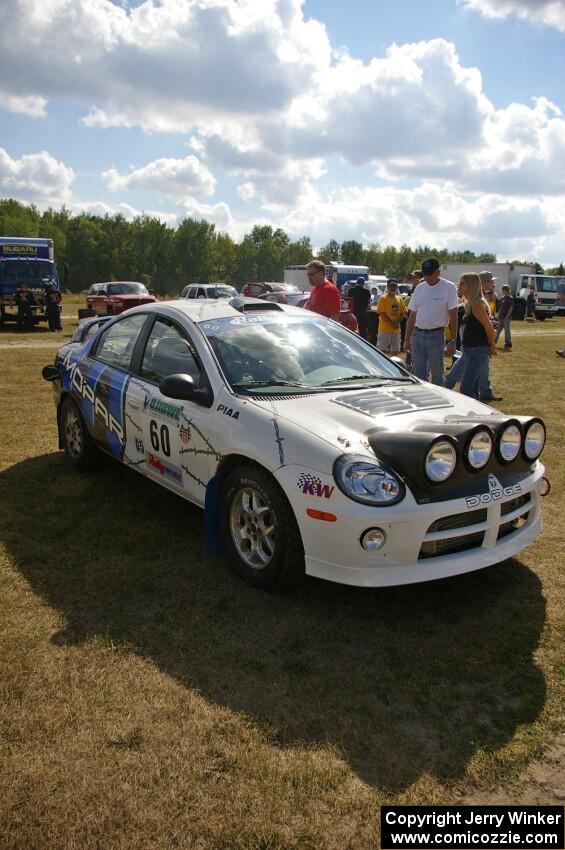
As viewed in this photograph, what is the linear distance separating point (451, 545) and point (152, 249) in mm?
103270

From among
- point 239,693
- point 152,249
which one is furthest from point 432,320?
point 152,249

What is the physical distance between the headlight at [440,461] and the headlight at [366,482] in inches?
6.2

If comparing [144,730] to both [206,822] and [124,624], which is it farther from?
[124,624]

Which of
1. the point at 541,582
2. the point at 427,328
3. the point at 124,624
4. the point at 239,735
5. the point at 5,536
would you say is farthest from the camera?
the point at 427,328

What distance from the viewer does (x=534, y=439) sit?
3664 mm

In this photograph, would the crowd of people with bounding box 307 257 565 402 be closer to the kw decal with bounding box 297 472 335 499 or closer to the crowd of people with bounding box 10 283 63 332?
the kw decal with bounding box 297 472 335 499

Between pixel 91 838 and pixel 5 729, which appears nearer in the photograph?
pixel 91 838

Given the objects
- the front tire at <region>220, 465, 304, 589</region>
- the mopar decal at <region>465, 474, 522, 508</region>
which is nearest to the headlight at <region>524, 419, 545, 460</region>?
the mopar decal at <region>465, 474, 522, 508</region>

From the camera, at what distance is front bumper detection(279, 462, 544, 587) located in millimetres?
3129

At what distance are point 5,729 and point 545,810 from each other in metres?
1.98

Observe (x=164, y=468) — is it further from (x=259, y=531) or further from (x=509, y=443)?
(x=509, y=443)

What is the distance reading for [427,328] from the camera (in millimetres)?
7539

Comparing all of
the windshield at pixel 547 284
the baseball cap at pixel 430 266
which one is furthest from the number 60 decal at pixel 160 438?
the windshield at pixel 547 284

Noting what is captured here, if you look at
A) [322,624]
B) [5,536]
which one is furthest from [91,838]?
[5,536]
